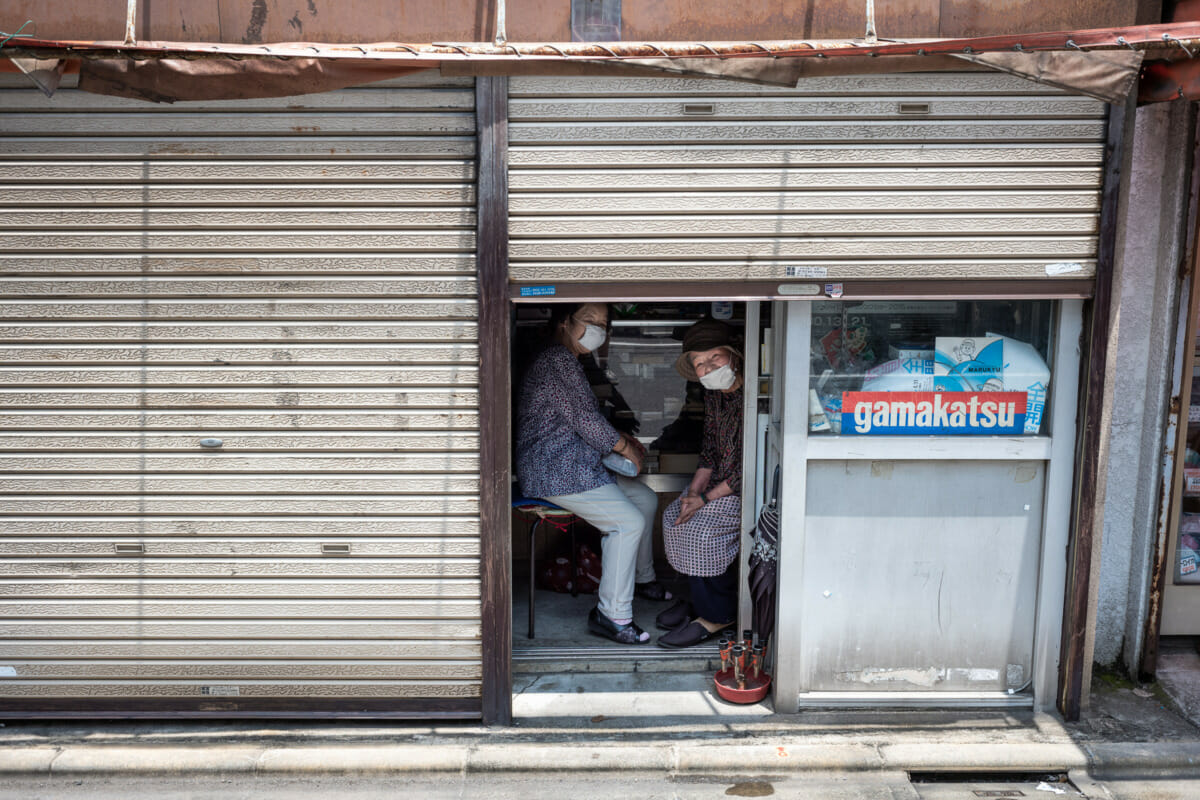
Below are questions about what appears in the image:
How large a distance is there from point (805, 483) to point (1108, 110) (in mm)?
2088

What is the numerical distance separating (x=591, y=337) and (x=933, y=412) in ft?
5.79

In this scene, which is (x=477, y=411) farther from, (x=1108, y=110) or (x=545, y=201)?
(x=1108, y=110)

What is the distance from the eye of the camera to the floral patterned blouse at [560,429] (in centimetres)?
499

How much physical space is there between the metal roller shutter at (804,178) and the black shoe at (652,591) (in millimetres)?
2337

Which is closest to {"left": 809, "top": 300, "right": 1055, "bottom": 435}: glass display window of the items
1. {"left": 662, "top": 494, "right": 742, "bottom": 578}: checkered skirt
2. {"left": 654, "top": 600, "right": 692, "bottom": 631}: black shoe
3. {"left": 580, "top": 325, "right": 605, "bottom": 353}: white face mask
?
{"left": 662, "top": 494, "right": 742, "bottom": 578}: checkered skirt

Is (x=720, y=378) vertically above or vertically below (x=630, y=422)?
above

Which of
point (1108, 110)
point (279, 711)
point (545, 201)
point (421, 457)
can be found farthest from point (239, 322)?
point (1108, 110)

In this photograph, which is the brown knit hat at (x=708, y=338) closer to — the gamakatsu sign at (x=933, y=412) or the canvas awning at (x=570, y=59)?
the gamakatsu sign at (x=933, y=412)

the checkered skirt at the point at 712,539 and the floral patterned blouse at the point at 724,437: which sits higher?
the floral patterned blouse at the point at 724,437

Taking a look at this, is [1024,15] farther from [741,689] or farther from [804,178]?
[741,689]

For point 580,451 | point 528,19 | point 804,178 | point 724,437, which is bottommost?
point 580,451

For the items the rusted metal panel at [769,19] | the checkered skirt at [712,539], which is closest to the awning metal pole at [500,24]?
the rusted metal panel at [769,19]

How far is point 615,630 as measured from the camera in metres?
5.16

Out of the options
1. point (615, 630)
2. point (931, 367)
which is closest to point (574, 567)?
point (615, 630)
